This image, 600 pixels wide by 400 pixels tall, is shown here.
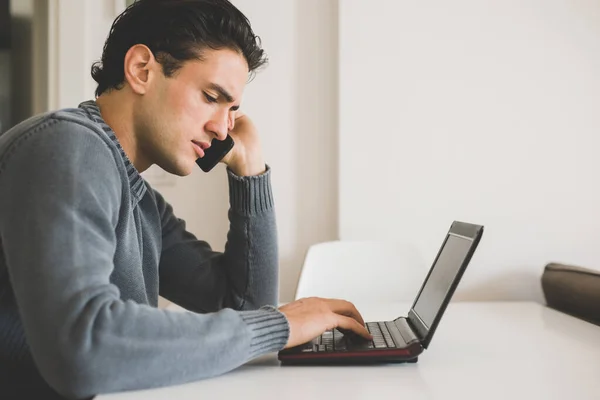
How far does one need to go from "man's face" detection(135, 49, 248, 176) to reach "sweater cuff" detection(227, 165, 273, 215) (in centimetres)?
21

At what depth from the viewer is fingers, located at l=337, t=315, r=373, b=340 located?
0.96m

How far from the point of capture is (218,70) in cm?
110

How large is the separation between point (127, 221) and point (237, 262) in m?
0.44

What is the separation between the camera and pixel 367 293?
201 centimetres

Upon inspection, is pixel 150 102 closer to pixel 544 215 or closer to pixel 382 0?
pixel 382 0

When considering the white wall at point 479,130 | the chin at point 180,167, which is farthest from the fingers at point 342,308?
the white wall at point 479,130

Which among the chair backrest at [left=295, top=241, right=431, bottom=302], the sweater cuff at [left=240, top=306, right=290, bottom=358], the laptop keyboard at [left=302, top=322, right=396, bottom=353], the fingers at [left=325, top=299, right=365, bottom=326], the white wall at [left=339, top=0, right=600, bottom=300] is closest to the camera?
the sweater cuff at [left=240, top=306, right=290, bottom=358]

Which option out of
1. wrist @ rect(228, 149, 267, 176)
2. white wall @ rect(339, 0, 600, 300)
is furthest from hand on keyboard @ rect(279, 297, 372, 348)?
white wall @ rect(339, 0, 600, 300)

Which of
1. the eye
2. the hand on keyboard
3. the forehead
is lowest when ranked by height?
the hand on keyboard

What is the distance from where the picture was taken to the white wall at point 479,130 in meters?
2.14

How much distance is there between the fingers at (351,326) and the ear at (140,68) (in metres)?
0.53

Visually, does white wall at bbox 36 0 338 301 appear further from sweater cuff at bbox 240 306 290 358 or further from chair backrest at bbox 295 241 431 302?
sweater cuff at bbox 240 306 290 358

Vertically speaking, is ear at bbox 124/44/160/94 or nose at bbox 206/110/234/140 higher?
ear at bbox 124/44/160/94

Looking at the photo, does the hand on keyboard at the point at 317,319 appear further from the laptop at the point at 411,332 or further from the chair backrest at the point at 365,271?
the chair backrest at the point at 365,271
